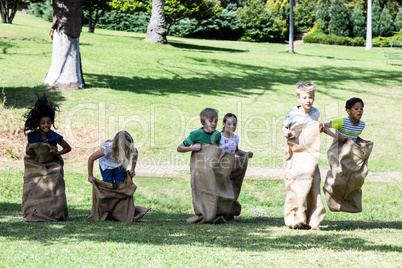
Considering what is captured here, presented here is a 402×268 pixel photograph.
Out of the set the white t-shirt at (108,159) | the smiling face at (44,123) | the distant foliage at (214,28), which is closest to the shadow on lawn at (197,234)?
the white t-shirt at (108,159)

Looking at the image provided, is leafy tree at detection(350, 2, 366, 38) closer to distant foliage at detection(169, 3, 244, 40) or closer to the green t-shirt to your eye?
distant foliage at detection(169, 3, 244, 40)

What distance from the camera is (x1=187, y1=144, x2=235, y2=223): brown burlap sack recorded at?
7.55 m

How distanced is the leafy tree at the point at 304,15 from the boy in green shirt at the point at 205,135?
59.5 m

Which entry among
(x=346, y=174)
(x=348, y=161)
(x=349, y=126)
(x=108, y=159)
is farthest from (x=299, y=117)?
(x=108, y=159)

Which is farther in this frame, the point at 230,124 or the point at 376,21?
the point at 376,21

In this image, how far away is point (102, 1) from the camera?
43.1m

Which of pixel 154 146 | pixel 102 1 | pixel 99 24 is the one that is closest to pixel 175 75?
pixel 154 146

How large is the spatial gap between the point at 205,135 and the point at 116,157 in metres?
1.29

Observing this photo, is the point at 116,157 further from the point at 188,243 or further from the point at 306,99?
the point at 306,99

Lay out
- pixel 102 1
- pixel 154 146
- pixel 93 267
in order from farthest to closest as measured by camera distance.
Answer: pixel 102 1
pixel 154 146
pixel 93 267

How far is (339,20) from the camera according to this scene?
58500 mm

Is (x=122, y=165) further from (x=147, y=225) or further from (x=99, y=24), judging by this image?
(x=99, y=24)

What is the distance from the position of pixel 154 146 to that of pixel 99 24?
42771 millimetres

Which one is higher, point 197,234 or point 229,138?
point 229,138
